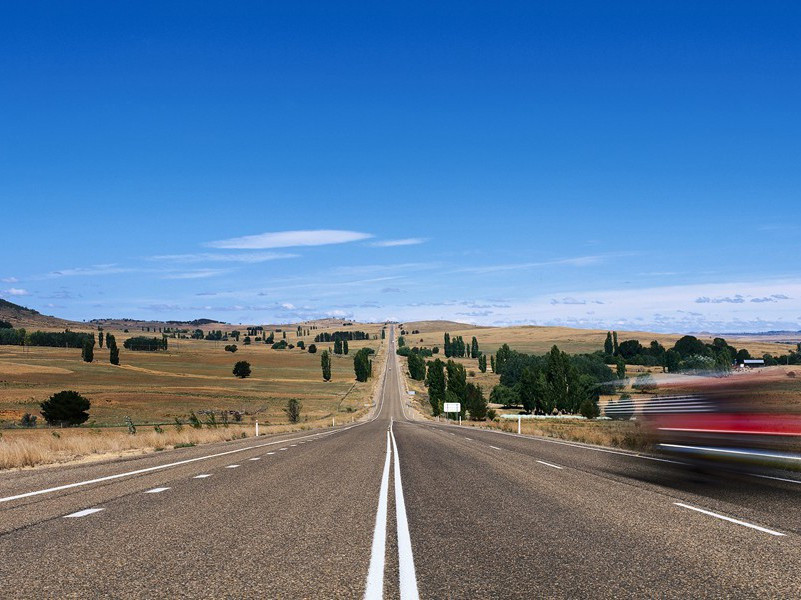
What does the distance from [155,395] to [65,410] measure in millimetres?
37463

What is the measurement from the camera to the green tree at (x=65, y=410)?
2798 inches

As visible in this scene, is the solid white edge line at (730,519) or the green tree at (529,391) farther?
the green tree at (529,391)

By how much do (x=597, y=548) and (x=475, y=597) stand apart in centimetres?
243

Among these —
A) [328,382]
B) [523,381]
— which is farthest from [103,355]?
[523,381]

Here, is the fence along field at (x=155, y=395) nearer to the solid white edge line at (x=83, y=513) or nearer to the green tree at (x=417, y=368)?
the solid white edge line at (x=83, y=513)

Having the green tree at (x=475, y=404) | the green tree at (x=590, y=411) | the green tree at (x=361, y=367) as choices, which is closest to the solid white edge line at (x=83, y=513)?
the green tree at (x=475, y=404)

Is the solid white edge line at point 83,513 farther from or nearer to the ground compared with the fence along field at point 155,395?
farther from the ground

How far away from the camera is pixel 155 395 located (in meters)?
109

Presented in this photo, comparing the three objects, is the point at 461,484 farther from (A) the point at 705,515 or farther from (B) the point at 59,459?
(B) the point at 59,459

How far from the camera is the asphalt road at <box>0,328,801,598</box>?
586 cm

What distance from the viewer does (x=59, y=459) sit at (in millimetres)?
20766

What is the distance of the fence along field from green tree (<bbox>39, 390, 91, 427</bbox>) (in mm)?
2092

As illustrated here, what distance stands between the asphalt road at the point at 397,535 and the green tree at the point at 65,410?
62249mm

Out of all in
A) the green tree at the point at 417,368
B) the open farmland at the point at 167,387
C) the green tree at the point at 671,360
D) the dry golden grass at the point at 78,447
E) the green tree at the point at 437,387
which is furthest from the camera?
the green tree at the point at 417,368
